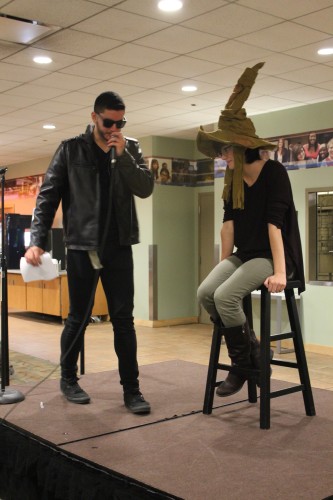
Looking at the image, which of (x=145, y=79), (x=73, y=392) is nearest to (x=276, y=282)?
(x=73, y=392)

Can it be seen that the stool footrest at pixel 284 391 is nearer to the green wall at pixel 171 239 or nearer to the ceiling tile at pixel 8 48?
the ceiling tile at pixel 8 48

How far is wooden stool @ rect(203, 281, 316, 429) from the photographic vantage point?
2.56 meters

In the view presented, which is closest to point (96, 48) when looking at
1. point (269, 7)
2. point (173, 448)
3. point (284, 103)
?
point (269, 7)

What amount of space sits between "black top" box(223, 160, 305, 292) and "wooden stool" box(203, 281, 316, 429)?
14cm

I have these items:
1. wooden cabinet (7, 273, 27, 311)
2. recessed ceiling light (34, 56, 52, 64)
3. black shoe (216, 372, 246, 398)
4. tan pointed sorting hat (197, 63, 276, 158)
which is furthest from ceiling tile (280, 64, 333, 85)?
wooden cabinet (7, 273, 27, 311)

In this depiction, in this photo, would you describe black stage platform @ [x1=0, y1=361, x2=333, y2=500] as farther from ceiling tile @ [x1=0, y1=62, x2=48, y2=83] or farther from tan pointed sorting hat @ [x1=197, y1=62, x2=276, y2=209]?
ceiling tile @ [x1=0, y1=62, x2=48, y2=83]

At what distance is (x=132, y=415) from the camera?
2721 millimetres

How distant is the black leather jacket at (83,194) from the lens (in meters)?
2.81

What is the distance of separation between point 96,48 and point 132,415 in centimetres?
300

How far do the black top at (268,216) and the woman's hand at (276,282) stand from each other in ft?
0.52

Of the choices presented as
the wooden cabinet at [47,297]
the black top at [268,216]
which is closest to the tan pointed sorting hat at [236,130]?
the black top at [268,216]

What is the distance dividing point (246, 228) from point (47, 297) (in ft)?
20.5

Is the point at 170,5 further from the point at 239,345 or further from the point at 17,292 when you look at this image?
the point at 17,292

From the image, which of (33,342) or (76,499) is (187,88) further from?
(76,499)
